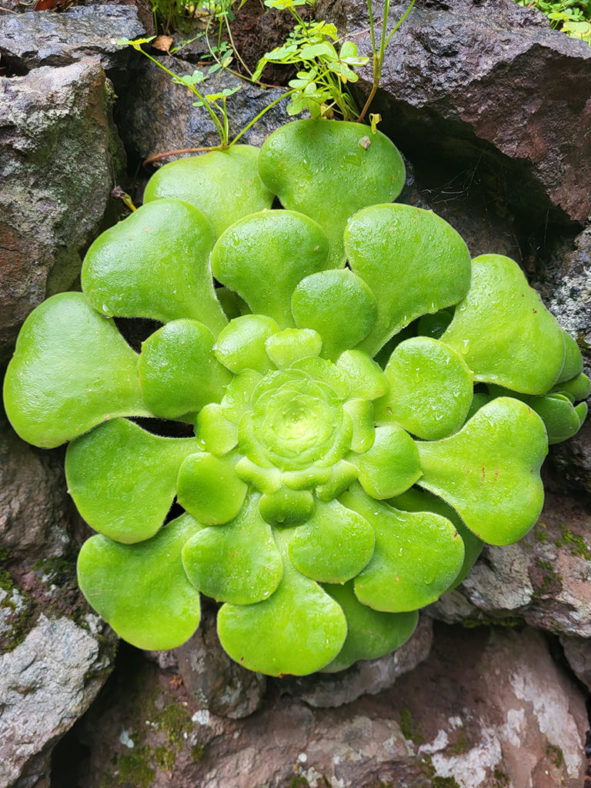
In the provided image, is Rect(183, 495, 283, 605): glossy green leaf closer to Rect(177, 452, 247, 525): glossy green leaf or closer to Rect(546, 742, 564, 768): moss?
Rect(177, 452, 247, 525): glossy green leaf

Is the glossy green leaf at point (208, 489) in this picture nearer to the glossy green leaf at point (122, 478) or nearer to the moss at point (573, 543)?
the glossy green leaf at point (122, 478)

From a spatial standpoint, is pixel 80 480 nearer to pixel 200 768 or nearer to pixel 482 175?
pixel 200 768

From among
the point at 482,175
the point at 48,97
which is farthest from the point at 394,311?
the point at 48,97

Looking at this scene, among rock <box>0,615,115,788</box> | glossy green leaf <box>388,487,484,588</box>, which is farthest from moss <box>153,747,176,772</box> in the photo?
glossy green leaf <box>388,487,484,588</box>

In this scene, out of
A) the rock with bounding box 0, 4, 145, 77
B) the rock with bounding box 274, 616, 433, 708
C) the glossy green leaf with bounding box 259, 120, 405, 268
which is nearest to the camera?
the glossy green leaf with bounding box 259, 120, 405, 268

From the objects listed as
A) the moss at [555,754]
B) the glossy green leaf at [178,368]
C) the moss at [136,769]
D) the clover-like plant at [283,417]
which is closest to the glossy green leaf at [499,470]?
the clover-like plant at [283,417]

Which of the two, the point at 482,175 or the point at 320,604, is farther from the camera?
the point at 482,175

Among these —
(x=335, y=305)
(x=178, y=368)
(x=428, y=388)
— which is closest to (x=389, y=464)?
(x=428, y=388)
